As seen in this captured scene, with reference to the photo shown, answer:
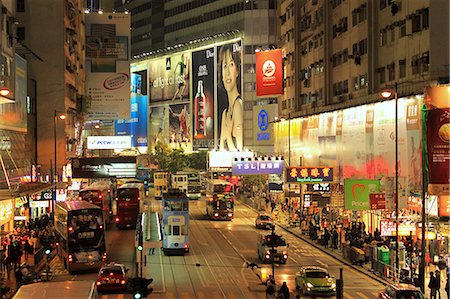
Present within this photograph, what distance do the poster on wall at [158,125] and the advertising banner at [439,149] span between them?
116162 mm

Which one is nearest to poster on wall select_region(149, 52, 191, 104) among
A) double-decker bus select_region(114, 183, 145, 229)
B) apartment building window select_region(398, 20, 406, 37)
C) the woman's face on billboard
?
the woman's face on billboard

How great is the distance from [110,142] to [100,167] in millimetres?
18463

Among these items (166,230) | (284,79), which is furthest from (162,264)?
(284,79)

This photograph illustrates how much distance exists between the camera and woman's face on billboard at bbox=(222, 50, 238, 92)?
124938 mm

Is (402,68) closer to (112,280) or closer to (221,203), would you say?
(112,280)

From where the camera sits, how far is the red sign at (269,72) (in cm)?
7994

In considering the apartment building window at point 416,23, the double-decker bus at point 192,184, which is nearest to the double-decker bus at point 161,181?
the double-decker bus at point 192,184

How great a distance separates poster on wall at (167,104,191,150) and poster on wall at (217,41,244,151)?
12.3m

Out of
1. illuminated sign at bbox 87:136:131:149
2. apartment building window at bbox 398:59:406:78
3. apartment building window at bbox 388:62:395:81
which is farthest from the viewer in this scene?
illuminated sign at bbox 87:136:131:149

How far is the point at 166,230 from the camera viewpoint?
48781 millimetres

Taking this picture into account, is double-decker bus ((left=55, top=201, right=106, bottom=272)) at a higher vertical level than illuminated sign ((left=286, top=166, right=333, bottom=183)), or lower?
lower

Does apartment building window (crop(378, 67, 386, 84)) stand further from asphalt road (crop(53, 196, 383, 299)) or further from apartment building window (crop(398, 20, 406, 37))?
asphalt road (crop(53, 196, 383, 299))

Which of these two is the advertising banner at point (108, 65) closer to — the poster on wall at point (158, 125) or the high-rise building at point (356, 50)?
the high-rise building at point (356, 50)

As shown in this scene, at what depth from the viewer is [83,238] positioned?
1619 inches
